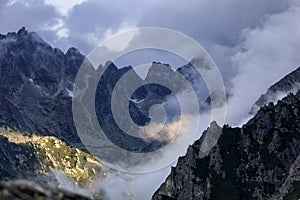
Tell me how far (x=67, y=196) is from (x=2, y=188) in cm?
241

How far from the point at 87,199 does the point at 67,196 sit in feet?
2.50

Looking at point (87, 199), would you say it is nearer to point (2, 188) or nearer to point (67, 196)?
point (67, 196)

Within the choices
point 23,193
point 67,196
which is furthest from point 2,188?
point 67,196

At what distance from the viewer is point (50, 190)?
21062 millimetres

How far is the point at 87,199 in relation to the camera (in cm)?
2116

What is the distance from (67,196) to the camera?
832 inches

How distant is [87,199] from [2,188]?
10.4 ft

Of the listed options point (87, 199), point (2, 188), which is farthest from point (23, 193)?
point (87, 199)

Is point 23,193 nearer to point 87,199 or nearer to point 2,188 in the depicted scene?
point 2,188

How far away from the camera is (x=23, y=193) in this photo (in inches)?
787

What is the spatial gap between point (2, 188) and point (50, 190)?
1761 mm

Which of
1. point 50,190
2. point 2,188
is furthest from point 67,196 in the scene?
point 2,188

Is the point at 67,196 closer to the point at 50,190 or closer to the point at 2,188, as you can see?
the point at 50,190

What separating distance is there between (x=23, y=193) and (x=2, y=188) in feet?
3.42
